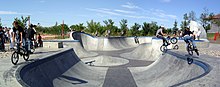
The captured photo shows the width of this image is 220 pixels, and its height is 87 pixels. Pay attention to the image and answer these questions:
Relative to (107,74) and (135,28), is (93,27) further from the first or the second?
(107,74)

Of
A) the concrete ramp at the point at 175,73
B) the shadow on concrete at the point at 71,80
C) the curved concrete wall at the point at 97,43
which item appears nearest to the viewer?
the concrete ramp at the point at 175,73

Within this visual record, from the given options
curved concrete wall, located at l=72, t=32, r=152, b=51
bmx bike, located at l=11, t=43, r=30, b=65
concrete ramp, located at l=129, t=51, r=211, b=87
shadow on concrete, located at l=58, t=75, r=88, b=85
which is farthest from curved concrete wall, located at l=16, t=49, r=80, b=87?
curved concrete wall, located at l=72, t=32, r=152, b=51

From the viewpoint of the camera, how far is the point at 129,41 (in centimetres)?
3503

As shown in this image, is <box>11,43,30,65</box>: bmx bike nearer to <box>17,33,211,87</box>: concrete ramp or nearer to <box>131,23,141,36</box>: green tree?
<box>17,33,211,87</box>: concrete ramp

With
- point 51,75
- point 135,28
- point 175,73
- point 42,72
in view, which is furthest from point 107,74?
point 135,28

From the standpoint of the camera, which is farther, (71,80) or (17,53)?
(71,80)

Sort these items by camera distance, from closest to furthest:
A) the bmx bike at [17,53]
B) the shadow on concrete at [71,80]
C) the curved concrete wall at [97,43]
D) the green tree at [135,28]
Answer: the bmx bike at [17,53]
the shadow on concrete at [71,80]
the curved concrete wall at [97,43]
the green tree at [135,28]

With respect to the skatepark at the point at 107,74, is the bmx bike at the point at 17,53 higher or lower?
higher

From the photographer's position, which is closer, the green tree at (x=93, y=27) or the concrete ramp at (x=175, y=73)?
the concrete ramp at (x=175, y=73)

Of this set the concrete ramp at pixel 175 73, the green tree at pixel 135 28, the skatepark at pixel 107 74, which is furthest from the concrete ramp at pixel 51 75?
the green tree at pixel 135 28

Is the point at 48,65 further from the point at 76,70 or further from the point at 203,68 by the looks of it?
the point at 203,68

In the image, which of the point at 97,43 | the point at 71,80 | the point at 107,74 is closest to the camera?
the point at 71,80

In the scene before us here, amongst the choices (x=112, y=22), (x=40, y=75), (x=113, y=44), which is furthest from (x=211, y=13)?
(x=40, y=75)

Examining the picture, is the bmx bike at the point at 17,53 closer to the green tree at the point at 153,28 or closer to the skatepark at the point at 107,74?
the skatepark at the point at 107,74
